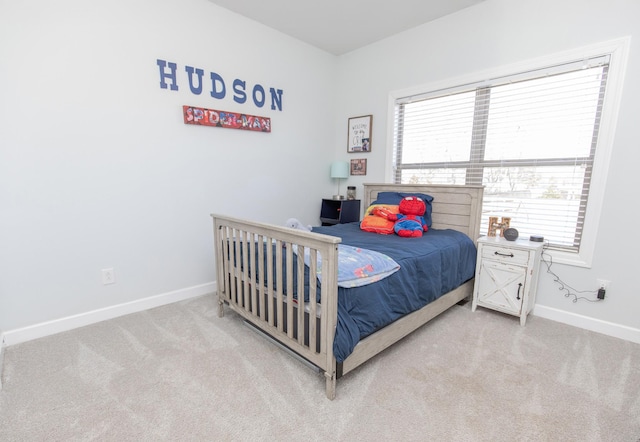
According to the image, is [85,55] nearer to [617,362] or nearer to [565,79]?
[565,79]

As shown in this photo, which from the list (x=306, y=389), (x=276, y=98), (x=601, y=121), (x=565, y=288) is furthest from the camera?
(x=276, y=98)

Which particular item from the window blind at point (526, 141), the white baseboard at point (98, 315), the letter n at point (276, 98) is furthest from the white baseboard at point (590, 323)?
the letter n at point (276, 98)

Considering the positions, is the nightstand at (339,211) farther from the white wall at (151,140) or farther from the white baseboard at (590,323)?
the white baseboard at (590,323)

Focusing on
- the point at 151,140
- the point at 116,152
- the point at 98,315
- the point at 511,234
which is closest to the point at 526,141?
the point at 511,234

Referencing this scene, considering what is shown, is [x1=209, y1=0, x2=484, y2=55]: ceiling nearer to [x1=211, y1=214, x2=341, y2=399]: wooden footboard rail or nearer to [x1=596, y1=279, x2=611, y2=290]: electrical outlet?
[x1=211, y1=214, x2=341, y2=399]: wooden footboard rail

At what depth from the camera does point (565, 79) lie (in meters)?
2.23

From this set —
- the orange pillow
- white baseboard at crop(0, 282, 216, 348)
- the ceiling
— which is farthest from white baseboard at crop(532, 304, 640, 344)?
white baseboard at crop(0, 282, 216, 348)

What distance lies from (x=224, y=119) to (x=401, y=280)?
2070mm

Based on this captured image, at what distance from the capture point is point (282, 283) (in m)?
1.70

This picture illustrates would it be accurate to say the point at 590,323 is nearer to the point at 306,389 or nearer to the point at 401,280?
→ the point at 401,280

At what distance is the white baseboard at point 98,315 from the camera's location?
193cm

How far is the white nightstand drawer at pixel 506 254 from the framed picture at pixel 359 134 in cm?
169

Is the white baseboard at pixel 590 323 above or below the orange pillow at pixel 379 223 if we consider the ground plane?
below

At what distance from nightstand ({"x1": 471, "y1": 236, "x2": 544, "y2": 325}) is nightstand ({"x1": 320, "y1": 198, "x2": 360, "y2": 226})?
1335mm
